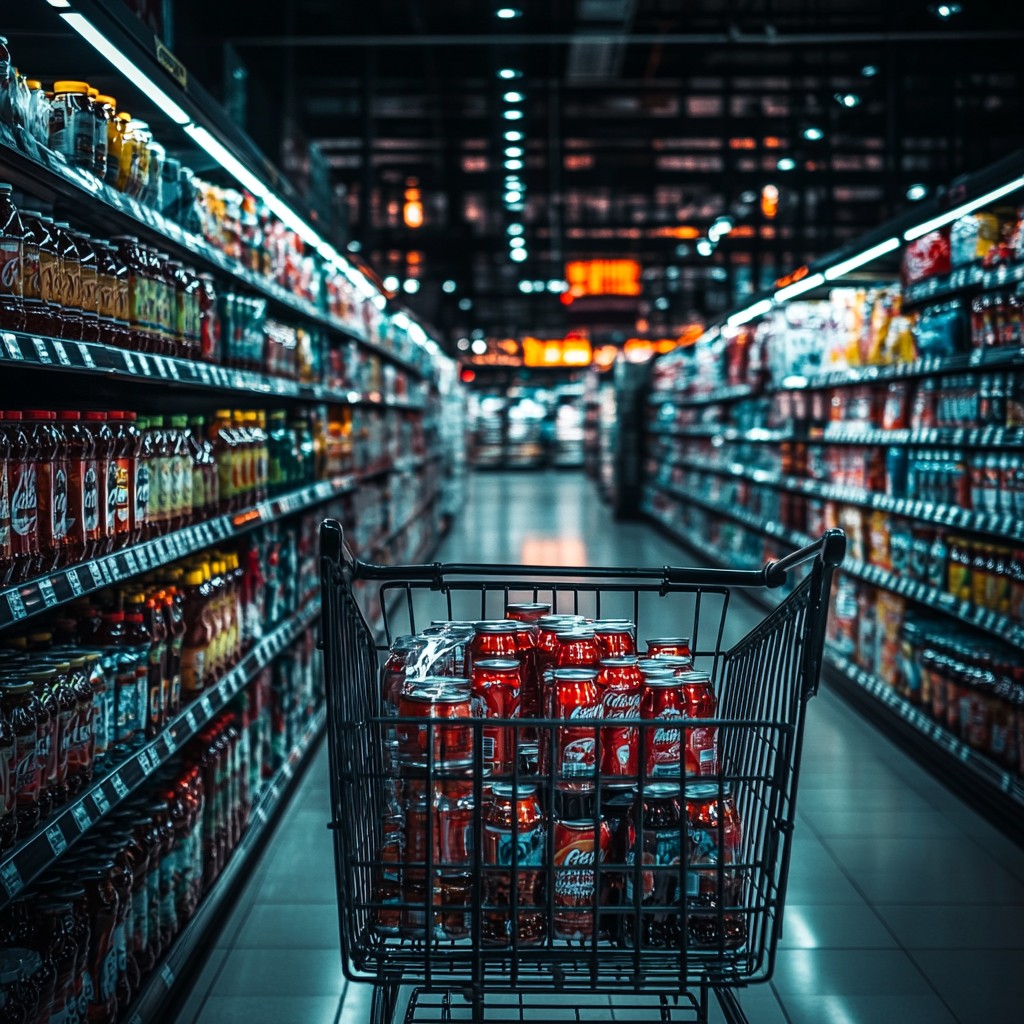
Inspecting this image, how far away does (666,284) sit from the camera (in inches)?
904

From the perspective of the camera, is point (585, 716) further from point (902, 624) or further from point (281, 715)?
point (902, 624)

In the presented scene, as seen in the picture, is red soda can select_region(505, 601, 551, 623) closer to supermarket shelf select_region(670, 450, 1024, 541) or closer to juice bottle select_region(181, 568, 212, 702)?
juice bottle select_region(181, 568, 212, 702)

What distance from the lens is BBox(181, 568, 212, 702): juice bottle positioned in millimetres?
3141

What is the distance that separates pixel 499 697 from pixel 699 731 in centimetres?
30

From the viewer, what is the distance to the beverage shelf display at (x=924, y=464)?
4191 mm

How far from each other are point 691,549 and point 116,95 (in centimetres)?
996

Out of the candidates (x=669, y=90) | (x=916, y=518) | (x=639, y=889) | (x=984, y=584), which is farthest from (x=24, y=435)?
(x=669, y=90)

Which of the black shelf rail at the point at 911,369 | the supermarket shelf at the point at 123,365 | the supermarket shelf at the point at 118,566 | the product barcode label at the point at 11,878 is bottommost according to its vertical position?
the product barcode label at the point at 11,878

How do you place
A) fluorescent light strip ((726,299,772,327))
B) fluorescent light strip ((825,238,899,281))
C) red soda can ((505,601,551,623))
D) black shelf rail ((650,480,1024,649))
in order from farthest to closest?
fluorescent light strip ((726,299,772,327)) < fluorescent light strip ((825,238,899,281)) < black shelf rail ((650,480,1024,649)) < red soda can ((505,601,551,623))

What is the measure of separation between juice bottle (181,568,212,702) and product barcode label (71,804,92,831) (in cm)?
92

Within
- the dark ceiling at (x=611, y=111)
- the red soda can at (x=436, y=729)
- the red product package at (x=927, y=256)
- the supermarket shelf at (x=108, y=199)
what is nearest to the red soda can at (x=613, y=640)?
the red soda can at (x=436, y=729)

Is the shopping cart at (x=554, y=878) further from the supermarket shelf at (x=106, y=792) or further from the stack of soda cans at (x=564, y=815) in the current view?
the supermarket shelf at (x=106, y=792)

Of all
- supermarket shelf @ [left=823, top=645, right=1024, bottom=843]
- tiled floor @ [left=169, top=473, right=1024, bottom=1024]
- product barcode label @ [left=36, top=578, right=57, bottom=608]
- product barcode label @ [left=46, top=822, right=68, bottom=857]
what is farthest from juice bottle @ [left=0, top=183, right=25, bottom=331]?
supermarket shelf @ [left=823, top=645, right=1024, bottom=843]

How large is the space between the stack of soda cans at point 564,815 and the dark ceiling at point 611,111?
16.7ft
